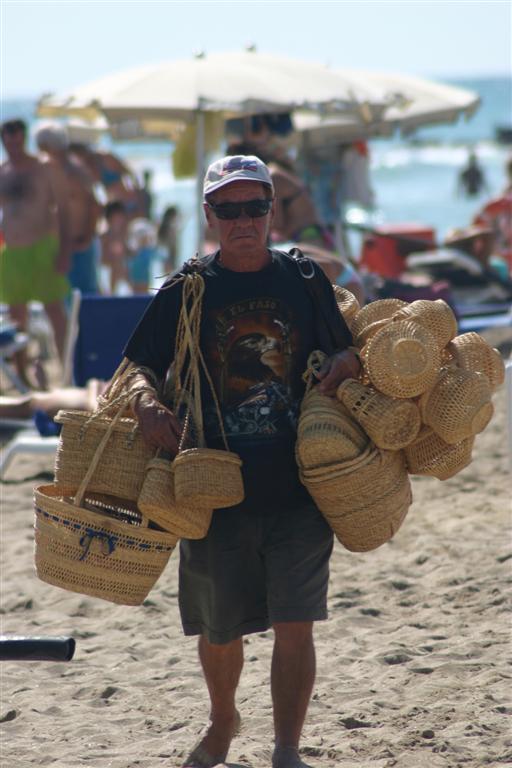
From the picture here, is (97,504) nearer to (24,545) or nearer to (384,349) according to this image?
(384,349)

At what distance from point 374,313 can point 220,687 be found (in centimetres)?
108

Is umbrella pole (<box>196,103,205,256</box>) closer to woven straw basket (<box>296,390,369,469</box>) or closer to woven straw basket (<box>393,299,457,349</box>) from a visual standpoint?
woven straw basket (<box>393,299,457,349</box>)

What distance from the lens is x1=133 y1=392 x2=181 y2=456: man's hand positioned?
10.9 ft

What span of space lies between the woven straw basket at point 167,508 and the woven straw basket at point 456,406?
0.61 metres

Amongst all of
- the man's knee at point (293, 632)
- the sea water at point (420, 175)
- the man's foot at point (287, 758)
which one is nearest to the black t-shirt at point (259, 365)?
the man's knee at point (293, 632)

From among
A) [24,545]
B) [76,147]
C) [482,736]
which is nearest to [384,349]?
[482,736]

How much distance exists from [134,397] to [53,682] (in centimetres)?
143

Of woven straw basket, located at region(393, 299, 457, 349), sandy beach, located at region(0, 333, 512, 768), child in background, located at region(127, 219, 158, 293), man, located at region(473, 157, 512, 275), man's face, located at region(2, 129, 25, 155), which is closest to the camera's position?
woven straw basket, located at region(393, 299, 457, 349)

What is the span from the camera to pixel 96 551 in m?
3.32

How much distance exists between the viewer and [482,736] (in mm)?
3658

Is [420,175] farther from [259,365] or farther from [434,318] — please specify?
[259,365]

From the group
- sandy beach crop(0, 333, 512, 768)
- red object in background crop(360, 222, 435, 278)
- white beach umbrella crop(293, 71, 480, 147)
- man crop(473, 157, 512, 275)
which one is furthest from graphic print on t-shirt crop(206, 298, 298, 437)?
man crop(473, 157, 512, 275)

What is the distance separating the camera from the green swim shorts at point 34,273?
372 inches

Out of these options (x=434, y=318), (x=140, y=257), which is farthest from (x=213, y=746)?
(x=140, y=257)
